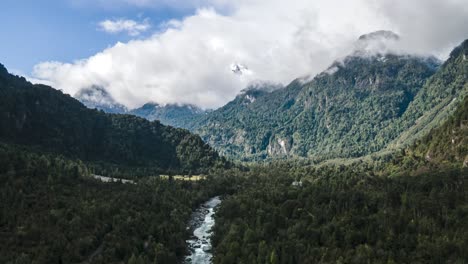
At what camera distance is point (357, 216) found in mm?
172750

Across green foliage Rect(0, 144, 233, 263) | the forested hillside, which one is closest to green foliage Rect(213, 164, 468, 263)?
the forested hillside

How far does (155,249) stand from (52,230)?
131 feet

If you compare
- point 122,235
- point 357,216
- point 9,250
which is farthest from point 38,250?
point 357,216

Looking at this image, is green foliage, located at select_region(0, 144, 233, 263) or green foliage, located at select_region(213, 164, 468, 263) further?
green foliage, located at select_region(0, 144, 233, 263)

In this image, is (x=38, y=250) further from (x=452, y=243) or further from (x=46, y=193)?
(x=452, y=243)

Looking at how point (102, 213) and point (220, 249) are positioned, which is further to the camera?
point (102, 213)

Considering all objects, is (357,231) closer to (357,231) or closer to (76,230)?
(357,231)

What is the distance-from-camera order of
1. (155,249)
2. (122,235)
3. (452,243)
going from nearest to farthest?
1. (452,243)
2. (155,249)
3. (122,235)

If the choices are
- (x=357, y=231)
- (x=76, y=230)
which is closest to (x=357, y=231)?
(x=357, y=231)

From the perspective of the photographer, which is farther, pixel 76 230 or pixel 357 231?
pixel 76 230

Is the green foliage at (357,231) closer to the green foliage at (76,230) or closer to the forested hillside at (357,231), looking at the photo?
the forested hillside at (357,231)

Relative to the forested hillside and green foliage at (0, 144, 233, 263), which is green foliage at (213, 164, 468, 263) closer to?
the forested hillside

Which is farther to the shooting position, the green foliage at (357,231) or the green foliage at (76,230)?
the green foliage at (76,230)

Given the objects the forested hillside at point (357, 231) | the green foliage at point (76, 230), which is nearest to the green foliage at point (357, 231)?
the forested hillside at point (357, 231)
